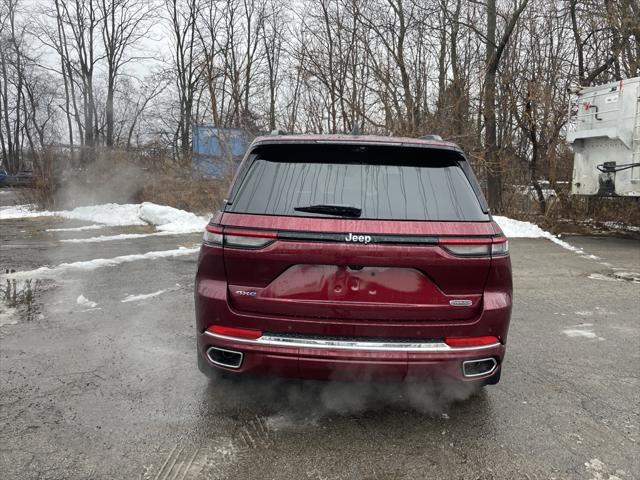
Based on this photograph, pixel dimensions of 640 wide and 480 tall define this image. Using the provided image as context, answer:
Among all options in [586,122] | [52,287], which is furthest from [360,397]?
[586,122]

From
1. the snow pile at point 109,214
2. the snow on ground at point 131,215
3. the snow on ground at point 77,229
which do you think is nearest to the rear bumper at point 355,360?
the snow on ground at point 131,215

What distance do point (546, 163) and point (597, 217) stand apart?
2058 millimetres

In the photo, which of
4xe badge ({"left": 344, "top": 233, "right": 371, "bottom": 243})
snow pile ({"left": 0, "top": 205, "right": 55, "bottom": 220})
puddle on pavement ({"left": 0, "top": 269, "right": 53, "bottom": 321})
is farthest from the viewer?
snow pile ({"left": 0, "top": 205, "right": 55, "bottom": 220})

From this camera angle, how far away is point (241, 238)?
2.65 m

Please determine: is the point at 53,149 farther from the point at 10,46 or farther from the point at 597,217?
the point at 10,46

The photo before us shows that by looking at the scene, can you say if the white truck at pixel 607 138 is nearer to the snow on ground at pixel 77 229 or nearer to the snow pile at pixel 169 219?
the snow pile at pixel 169 219

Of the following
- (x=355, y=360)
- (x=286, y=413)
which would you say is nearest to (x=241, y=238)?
(x=355, y=360)

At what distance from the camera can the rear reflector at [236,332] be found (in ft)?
8.79

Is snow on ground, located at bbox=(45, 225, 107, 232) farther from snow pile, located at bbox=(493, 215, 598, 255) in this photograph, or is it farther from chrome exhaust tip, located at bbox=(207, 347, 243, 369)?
chrome exhaust tip, located at bbox=(207, 347, 243, 369)

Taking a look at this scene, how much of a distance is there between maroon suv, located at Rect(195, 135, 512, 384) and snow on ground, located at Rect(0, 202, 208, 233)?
10785mm

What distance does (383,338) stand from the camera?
2.64m

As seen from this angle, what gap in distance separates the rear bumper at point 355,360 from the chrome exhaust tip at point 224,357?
0.05 metres

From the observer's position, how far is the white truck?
368 inches

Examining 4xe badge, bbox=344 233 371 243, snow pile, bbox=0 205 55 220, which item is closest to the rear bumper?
4xe badge, bbox=344 233 371 243
